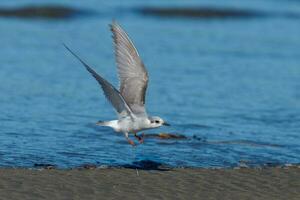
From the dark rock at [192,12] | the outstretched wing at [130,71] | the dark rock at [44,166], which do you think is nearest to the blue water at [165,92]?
the dark rock at [44,166]

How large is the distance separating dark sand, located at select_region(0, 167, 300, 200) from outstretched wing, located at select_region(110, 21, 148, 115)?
1.00 meters

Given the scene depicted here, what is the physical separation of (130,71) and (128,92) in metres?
0.31

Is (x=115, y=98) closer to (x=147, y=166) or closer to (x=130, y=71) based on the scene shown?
(x=130, y=71)

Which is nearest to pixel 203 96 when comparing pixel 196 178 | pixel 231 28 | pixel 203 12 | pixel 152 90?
pixel 152 90

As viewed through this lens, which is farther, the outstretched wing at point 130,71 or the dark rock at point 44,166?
the outstretched wing at point 130,71

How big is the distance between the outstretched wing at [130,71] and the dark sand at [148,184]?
1000mm

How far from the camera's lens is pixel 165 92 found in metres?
15.9

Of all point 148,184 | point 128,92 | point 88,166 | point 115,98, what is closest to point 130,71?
point 128,92

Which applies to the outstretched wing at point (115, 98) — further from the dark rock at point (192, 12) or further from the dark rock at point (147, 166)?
the dark rock at point (192, 12)

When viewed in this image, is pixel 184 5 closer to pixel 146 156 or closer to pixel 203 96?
pixel 203 96

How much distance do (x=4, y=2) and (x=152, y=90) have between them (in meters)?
14.2

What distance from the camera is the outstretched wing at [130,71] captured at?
1079 cm

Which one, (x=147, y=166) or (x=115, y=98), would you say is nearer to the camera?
(x=115, y=98)

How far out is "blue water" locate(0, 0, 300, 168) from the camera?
11453 mm
